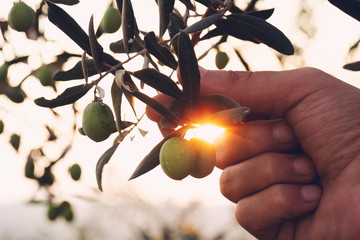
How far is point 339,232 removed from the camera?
4.17 feet

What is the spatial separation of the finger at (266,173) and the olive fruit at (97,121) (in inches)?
26.2

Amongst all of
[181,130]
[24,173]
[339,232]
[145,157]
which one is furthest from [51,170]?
[339,232]

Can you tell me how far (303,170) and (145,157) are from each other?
619mm

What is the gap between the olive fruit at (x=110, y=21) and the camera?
1.19 m

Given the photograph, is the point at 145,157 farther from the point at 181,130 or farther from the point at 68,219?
the point at 68,219

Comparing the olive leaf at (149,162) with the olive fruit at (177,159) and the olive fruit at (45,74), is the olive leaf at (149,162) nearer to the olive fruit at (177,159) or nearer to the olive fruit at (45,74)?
the olive fruit at (177,159)

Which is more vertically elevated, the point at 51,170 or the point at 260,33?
the point at 260,33

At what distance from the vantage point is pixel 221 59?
1.35 metres

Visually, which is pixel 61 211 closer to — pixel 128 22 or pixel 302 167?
pixel 302 167

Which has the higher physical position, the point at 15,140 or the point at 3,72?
the point at 3,72

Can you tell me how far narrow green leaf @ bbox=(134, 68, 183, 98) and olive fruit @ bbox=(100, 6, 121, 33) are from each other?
401 millimetres

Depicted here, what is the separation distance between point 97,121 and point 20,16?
2.04 feet

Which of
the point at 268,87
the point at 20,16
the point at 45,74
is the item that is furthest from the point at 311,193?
the point at 20,16

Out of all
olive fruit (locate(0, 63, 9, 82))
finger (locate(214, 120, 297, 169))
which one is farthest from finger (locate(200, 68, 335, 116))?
olive fruit (locate(0, 63, 9, 82))
